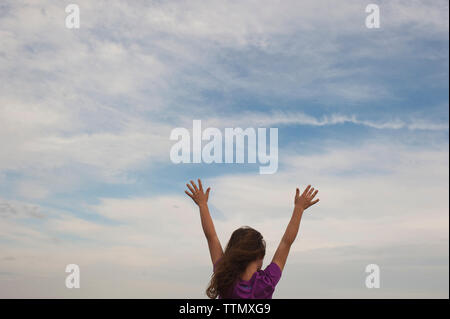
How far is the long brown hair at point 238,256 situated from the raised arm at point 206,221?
0.60 m

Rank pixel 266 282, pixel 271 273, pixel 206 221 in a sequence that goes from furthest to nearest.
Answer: pixel 206 221, pixel 271 273, pixel 266 282

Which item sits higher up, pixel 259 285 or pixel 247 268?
pixel 247 268

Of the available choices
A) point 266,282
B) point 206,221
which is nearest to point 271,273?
point 266,282

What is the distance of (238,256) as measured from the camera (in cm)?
768

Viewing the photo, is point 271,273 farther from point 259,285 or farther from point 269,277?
point 259,285

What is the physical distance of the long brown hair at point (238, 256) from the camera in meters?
7.68

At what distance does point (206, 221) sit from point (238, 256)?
56.9 inches

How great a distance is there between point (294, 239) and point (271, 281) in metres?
0.89

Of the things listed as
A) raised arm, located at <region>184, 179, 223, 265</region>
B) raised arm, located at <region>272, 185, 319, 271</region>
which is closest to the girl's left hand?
raised arm, located at <region>184, 179, 223, 265</region>

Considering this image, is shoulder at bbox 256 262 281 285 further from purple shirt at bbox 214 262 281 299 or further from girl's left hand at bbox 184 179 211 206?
girl's left hand at bbox 184 179 211 206
